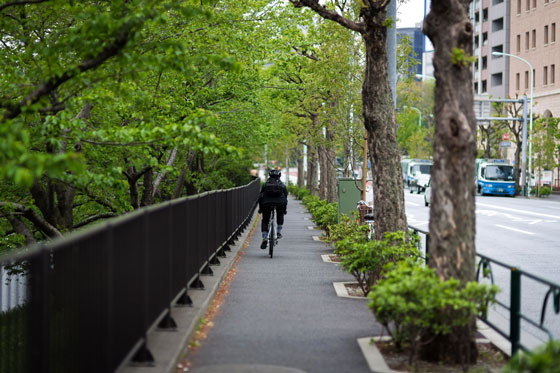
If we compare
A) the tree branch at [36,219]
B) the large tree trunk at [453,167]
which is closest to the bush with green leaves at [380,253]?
the large tree trunk at [453,167]

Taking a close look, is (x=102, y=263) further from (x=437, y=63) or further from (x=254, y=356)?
(x=437, y=63)

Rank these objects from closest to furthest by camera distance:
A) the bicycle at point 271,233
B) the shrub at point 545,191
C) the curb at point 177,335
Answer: the curb at point 177,335 < the bicycle at point 271,233 < the shrub at point 545,191

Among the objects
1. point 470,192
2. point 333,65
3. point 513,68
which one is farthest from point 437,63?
point 513,68

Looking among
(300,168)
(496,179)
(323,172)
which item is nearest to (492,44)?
(300,168)

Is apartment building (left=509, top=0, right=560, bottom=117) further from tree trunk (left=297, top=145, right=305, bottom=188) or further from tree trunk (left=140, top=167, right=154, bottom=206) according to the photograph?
tree trunk (left=140, top=167, right=154, bottom=206)

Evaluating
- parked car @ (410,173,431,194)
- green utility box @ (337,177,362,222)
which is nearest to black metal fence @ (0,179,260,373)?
green utility box @ (337,177,362,222)

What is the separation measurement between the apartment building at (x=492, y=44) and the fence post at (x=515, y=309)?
77592 mm

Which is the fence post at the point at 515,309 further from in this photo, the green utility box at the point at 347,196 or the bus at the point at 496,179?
the bus at the point at 496,179

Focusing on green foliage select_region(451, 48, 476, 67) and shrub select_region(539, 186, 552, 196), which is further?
shrub select_region(539, 186, 552, 196)

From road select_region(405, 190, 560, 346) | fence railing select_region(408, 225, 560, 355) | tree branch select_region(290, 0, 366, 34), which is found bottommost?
road select_region(405, 190, 560, 346)

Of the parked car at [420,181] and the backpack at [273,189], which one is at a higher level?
the backpack at [273,189]

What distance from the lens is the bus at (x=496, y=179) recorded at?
61.4 meters

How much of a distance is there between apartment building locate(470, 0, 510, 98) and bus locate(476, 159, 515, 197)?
21.4 metres

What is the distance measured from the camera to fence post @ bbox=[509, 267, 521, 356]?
7090mm
